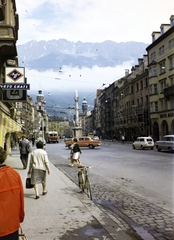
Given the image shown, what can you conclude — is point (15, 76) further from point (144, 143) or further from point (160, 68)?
point (160, 68)

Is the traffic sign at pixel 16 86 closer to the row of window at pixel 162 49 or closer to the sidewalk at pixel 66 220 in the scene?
the sidewalk at pixel 66 220

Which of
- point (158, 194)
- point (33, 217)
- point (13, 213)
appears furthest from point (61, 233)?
point (158, 194)

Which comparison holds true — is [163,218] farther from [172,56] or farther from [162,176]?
[172,56]

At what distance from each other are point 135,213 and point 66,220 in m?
1.71

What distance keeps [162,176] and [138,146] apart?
21891 mm

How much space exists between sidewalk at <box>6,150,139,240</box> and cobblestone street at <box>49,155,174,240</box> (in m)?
0.31

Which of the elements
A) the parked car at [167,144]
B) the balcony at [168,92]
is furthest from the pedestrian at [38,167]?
the balcony at [168,92]

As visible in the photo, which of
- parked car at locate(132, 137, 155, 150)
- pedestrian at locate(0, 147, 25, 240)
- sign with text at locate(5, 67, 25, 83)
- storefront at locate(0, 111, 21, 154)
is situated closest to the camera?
pedestrian at locate(0, 147, 25, 240)

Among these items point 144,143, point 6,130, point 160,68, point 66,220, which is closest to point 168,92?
point 160,68

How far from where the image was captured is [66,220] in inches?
214

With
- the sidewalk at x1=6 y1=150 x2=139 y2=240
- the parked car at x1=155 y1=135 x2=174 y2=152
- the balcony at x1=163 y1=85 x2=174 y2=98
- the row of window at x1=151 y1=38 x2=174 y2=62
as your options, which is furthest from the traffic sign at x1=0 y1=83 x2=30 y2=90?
the row of window at x1=151 y1=38 x2=174 y2=62

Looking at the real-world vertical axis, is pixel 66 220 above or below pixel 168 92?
below

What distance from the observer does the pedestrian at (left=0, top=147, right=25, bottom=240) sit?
295 centimetres

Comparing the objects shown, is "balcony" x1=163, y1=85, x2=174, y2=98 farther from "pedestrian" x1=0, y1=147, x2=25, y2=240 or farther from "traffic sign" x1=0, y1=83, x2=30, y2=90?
"pedestrian" x1=0, y1=147, x2=25, y2=240
